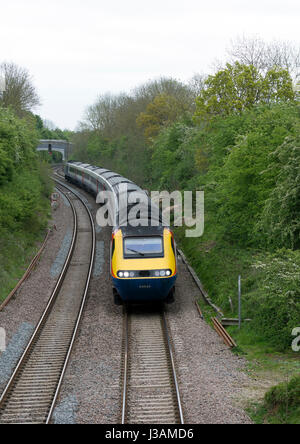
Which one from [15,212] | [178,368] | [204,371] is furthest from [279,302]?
[15,212]

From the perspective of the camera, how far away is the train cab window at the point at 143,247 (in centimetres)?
1549

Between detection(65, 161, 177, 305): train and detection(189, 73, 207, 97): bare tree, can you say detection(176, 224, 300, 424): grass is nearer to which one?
detection(65, 161, 177, 305): train

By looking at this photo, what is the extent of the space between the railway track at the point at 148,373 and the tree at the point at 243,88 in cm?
1852

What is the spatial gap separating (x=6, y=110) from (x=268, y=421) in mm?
31086

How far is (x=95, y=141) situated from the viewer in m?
74.2

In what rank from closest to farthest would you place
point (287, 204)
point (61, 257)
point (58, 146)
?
point (287, 204) → point (61, 257) → point (58, 146)

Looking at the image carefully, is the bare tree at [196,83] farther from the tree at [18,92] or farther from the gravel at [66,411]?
the gravel at [66,411]

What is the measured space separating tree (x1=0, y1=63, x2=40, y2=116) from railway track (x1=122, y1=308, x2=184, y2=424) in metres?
38.1

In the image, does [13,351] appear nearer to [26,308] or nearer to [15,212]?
[26,308]

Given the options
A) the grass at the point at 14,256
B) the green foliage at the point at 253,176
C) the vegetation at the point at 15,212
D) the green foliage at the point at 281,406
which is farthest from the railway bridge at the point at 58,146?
the green foliage at the point at 281,406

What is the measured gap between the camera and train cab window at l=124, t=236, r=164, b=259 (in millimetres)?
15492

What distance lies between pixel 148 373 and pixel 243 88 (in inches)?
921

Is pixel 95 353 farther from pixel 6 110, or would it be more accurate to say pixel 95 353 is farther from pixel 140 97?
pixel 140 97

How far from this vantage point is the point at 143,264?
1523 centimetres
